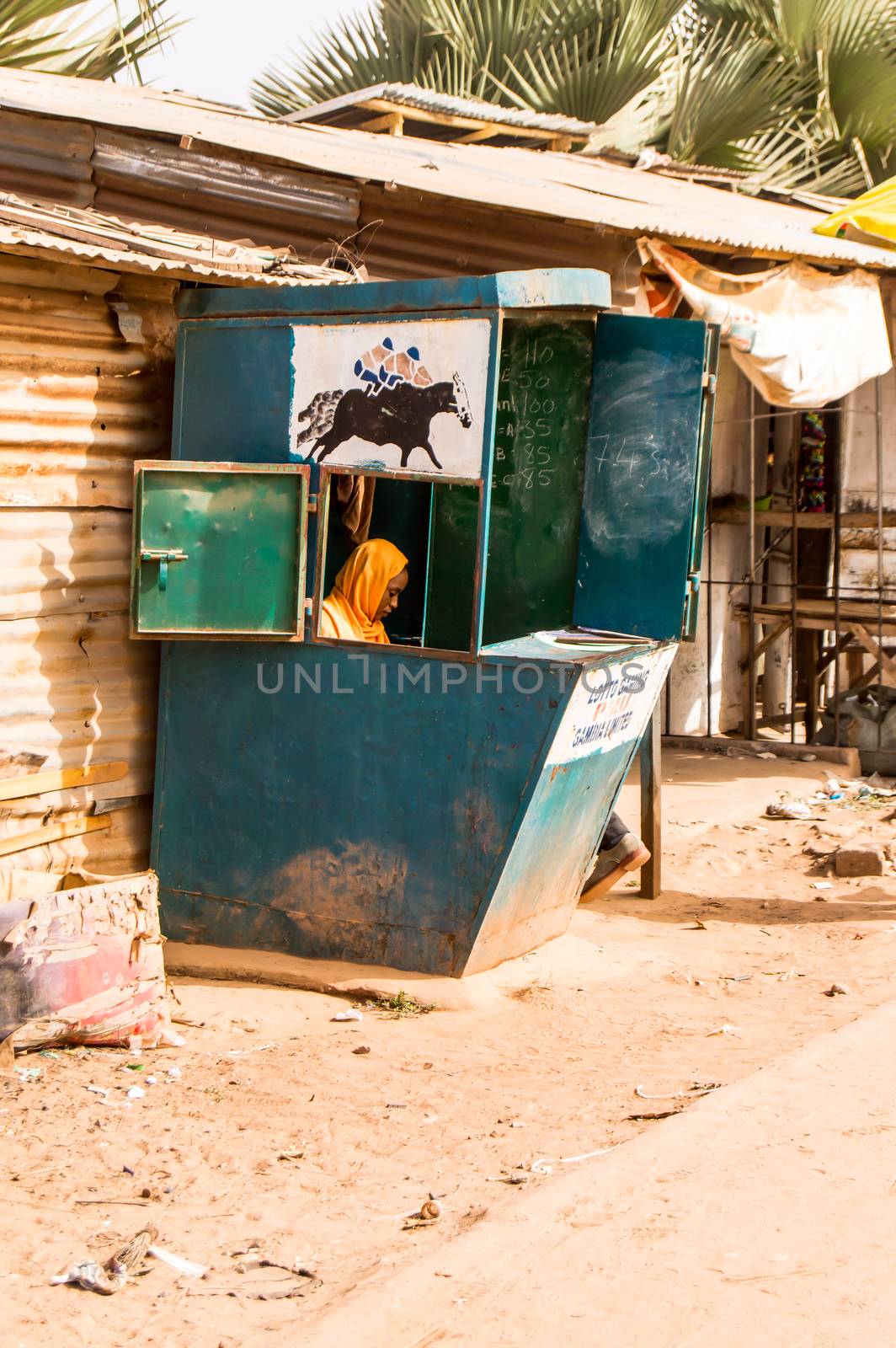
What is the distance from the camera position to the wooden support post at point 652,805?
666 cm

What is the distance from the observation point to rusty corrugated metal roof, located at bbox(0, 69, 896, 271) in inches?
260

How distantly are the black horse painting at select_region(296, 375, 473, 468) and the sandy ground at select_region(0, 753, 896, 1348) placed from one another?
6.51ft

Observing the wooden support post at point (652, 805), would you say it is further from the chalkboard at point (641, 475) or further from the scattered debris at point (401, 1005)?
the scattered debris at point (401, 1005)

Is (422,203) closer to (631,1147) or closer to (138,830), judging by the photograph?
(138,830)

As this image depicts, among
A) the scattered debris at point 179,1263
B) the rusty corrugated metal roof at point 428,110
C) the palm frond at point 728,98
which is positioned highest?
the palm frond at point 728,98

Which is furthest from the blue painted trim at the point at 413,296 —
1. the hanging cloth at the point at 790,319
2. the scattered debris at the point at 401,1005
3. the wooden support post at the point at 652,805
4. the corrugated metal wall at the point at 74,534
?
the hanging cloth at the point at 790,319

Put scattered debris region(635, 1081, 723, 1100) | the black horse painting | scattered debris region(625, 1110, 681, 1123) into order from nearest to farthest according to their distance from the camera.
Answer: scattered debris region(625, 1110, 681, 1123) → scattered debris region(635, 1081, 723, 1100) → the black horse painting

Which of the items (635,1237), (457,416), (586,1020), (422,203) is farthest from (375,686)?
(422,203)

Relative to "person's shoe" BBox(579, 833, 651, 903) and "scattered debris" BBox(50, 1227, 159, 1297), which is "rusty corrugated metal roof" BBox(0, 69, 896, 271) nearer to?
"person's shoe" BBox(579, 833, 651, 903)

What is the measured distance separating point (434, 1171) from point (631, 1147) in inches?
21.1

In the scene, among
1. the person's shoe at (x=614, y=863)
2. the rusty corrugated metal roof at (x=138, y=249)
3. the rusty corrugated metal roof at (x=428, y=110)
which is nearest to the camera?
the rusty corrugated metal roof at (x=138, y=249)

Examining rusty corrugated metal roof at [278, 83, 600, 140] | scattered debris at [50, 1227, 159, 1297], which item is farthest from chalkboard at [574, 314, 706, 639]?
rusty corrugated metal roof at [278, 83, 600, 140]

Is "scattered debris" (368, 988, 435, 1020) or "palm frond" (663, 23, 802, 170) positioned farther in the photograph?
"palm frond" (663, 23, 802, 170)

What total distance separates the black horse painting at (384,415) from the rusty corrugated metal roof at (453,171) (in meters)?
2.13
